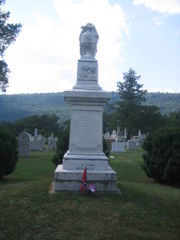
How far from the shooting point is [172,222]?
630 cm

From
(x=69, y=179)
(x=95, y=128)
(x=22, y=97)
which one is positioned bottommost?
(x=69, y=179)

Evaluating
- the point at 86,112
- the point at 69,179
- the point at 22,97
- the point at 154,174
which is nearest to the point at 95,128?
the point at 86,112

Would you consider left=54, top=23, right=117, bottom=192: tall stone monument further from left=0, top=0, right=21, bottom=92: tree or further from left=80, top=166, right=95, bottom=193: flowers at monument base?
left=0, top=0, right=21, bottom=92: tree

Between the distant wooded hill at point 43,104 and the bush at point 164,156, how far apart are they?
8462cm

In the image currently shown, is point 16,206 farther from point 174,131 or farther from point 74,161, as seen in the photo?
point 174,131

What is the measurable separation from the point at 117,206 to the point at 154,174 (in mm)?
5340

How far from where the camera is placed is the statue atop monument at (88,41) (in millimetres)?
9469

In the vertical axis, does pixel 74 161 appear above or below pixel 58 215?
above

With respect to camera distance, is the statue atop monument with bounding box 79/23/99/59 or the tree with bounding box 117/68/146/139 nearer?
the statue atop monument with bounding box 79/23/99/59

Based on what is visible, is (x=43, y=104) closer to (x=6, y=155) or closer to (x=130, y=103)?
(x=130, y=103)

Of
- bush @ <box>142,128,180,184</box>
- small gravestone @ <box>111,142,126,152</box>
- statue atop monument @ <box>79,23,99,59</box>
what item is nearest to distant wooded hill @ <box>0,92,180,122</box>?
small gravestone @ <box>111,142,126,152</box>

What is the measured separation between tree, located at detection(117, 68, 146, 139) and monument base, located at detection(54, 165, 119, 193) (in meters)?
47.4

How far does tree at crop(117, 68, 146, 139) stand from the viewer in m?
55.8

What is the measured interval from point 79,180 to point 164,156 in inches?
181
